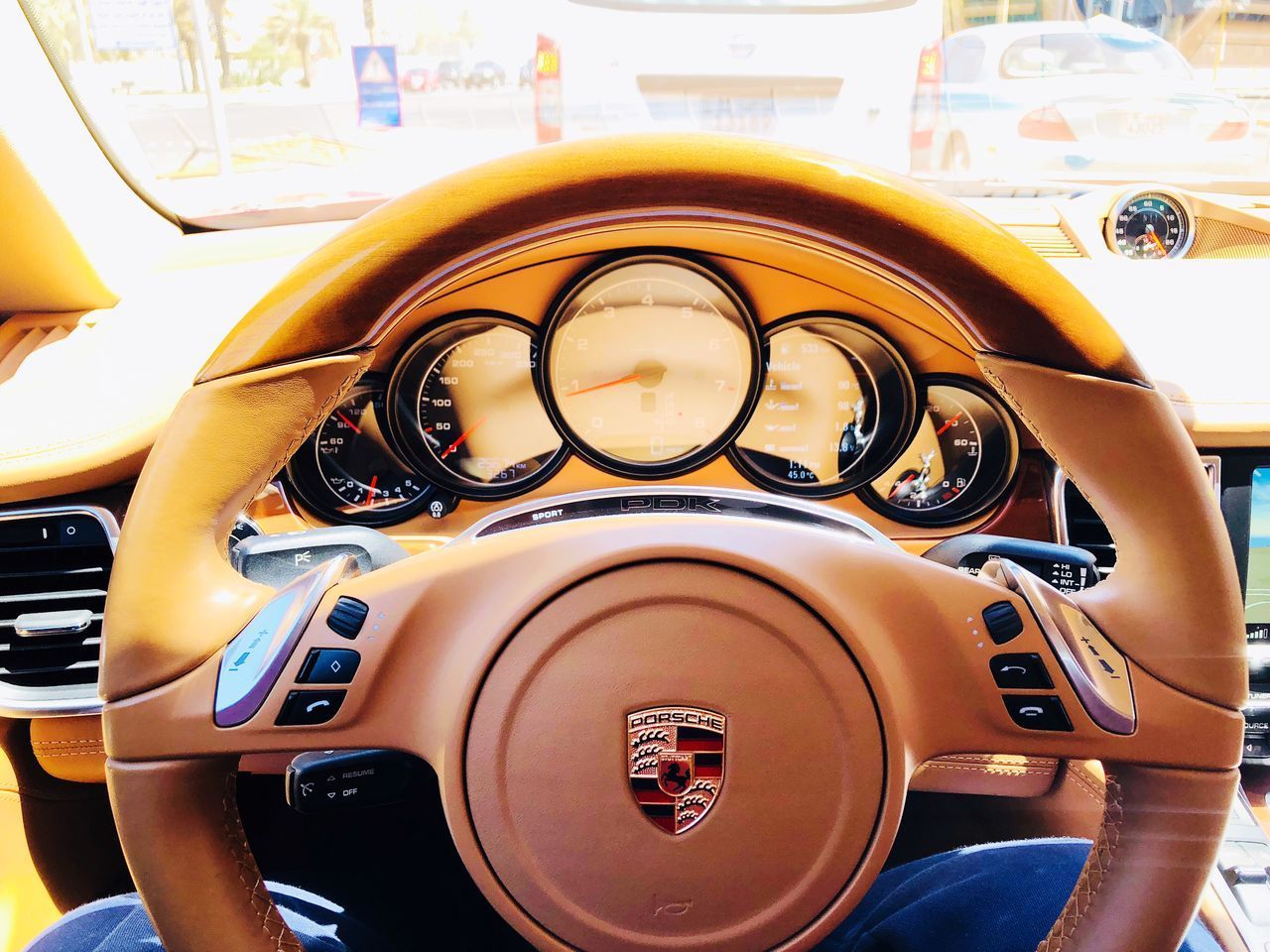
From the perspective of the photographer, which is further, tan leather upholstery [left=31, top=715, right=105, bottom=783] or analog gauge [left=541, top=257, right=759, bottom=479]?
analog gauge [left=541, top=257, right=759, bottom=479]

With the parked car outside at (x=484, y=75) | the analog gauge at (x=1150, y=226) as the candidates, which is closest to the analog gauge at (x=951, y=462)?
the analog gauge at (x=1150, y=226)

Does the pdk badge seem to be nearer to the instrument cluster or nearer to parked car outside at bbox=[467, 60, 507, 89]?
the instrument cluster

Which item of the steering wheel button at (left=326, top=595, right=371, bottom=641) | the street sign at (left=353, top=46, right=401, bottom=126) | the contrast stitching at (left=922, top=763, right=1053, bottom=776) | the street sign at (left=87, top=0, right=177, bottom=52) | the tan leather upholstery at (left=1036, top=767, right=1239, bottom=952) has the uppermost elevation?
the street sign at (left=87, top=0, right=177, bottom=52)

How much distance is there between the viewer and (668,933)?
88 cm

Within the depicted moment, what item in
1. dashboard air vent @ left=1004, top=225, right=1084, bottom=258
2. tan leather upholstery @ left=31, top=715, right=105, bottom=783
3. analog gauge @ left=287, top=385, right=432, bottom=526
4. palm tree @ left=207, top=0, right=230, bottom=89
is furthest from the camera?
palm tree @ left=207, top=0, right=230, bottom=89

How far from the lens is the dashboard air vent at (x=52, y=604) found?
5.33 ft

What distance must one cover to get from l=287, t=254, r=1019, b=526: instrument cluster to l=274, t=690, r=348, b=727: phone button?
1.11 meters

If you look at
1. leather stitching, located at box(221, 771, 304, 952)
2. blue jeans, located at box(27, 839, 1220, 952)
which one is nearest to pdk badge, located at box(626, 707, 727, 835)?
leather stitching, located at box(221, 771, 304, 952)

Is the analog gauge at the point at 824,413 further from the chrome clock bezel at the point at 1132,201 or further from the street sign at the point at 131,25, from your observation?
the street sign at the point at 131,25

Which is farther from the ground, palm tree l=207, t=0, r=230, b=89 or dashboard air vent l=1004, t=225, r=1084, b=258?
palm tree l=207, t=0, r=230, b=89

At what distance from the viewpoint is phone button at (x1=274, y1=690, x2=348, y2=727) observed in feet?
2.81

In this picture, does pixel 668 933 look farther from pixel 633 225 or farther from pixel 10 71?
pixel 10 71

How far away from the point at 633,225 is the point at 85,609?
49.1 inches

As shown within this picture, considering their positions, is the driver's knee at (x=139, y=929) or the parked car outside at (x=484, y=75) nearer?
the driver's knee at (x=139, y=929)
